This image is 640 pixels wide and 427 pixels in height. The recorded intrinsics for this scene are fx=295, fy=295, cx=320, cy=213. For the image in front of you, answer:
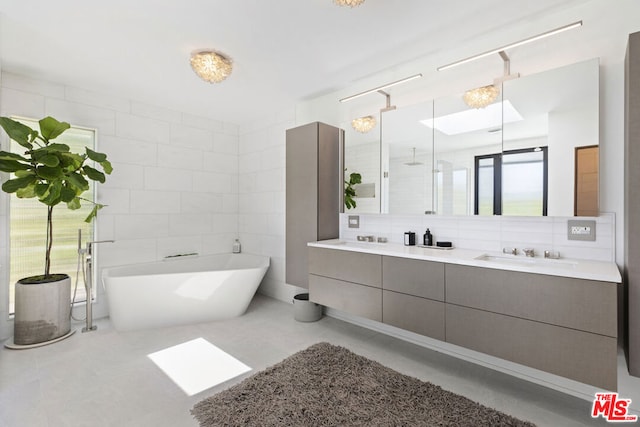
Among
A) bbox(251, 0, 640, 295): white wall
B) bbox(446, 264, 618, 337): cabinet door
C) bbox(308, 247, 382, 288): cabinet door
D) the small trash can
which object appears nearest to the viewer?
bbox(446, 264, 618, 337): cabinet door

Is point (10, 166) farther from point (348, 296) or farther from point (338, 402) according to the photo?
point (338, 402)

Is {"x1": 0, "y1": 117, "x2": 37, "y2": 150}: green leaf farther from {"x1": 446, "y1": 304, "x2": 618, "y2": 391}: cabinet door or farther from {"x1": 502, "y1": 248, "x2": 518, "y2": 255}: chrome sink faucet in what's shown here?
{"x1": 502, "y1": 248, "x2": 518, "y2": 255}: chrome sink faucet

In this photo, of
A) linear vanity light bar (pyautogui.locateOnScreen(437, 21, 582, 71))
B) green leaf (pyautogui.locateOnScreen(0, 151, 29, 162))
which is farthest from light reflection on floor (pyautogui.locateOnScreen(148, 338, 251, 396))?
linear vanity light bar (pyautogui.locateOnScreen(437, 21, 582, 71))

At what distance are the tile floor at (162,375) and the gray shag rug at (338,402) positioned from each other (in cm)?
14

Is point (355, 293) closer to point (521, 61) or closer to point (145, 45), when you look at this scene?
point (521, 61)

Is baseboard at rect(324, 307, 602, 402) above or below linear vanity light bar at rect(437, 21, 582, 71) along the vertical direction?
below

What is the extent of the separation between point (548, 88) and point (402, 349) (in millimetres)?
2289

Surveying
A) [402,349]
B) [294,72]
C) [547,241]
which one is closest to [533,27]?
[547,241]

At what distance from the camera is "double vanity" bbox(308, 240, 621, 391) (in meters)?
1.54

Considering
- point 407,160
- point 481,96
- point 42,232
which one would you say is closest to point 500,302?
point 407,160

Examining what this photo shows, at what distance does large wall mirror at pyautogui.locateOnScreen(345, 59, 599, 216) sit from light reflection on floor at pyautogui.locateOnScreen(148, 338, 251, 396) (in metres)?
1.90

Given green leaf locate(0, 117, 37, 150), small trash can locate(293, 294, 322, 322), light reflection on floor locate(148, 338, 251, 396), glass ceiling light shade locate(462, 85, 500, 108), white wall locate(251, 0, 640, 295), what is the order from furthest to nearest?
small trash can locate(293, 294, 322, 322)
green leaf locate(0, 117, 37, 150)
glass ceiling light shade locate(462, 85, 500, 108)
light reflection on floor locate(148, 338, 251, 396)
white wall locate(251, 0, 640, 295)

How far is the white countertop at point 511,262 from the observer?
5.19 ft

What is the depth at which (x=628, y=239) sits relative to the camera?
1580mm
